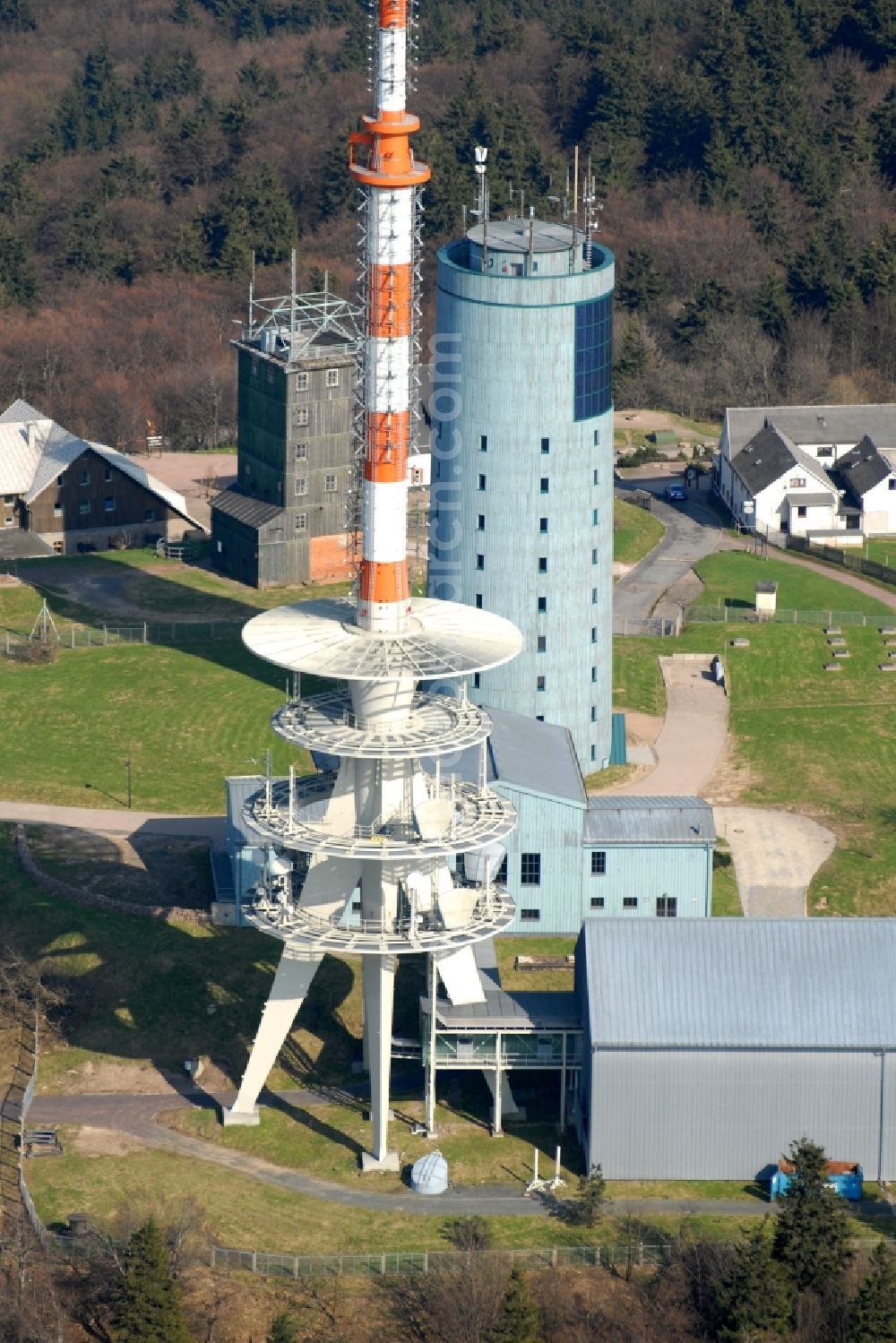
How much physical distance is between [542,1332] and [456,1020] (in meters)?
14.2

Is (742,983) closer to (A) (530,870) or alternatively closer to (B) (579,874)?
(B) (579,874)

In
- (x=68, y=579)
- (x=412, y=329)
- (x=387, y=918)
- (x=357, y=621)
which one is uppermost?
(x=412, y=329)

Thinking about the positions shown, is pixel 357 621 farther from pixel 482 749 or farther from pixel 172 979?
pixel 172 979

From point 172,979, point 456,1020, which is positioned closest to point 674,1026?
point 456,1020

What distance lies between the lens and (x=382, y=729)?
97625 millimetres

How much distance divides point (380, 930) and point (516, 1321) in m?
16.1

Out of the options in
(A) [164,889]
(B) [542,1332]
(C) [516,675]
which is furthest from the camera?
(C) [516,675]

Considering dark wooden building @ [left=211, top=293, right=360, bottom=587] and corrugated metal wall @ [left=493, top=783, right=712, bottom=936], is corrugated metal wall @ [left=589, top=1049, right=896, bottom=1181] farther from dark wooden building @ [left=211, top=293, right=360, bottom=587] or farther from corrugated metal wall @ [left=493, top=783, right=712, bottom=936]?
dark wooden building @ [left=211, top=293, right=360, bottom=587]

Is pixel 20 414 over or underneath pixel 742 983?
underneath

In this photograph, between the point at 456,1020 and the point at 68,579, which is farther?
the point at 68,579

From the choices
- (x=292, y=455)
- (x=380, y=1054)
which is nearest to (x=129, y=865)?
(x=380, y=1054)

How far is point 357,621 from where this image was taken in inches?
3905

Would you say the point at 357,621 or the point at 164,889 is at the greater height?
the point at 357,621

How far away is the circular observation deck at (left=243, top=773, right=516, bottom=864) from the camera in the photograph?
315 feet
